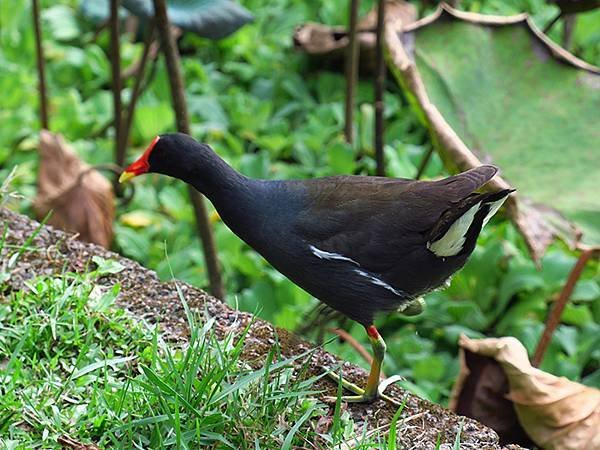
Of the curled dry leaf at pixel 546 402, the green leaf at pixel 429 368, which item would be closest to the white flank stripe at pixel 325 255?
the curled dry leaf at pixel 546 402

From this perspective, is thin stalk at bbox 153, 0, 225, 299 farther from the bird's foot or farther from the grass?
the bird's foot

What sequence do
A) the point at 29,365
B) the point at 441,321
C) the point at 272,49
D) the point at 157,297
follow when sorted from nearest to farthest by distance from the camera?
the point at 29,365 → the point at 157,297 → the point at 441,321 → the point at 272,49

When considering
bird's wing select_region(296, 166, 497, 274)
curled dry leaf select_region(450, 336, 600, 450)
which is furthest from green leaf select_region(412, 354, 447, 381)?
bird's wing select_region(296, 166, 497, 274)

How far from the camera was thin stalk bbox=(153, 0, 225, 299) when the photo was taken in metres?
3.45

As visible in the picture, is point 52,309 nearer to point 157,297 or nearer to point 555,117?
point 157,297

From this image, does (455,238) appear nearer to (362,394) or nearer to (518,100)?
(362,394)

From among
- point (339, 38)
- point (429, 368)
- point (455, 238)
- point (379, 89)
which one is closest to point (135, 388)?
point (455, 238)

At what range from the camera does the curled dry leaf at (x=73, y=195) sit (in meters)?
4.25

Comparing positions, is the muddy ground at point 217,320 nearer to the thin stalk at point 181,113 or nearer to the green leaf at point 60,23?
the thin stalk at point 181,113

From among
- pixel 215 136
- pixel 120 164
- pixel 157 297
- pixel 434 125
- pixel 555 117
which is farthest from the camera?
pixel 215 136

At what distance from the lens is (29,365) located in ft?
8.65

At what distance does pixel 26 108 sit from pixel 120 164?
2.94 feet

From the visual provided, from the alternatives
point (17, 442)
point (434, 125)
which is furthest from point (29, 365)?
point (434, 125)

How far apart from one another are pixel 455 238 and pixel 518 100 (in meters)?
1.61
